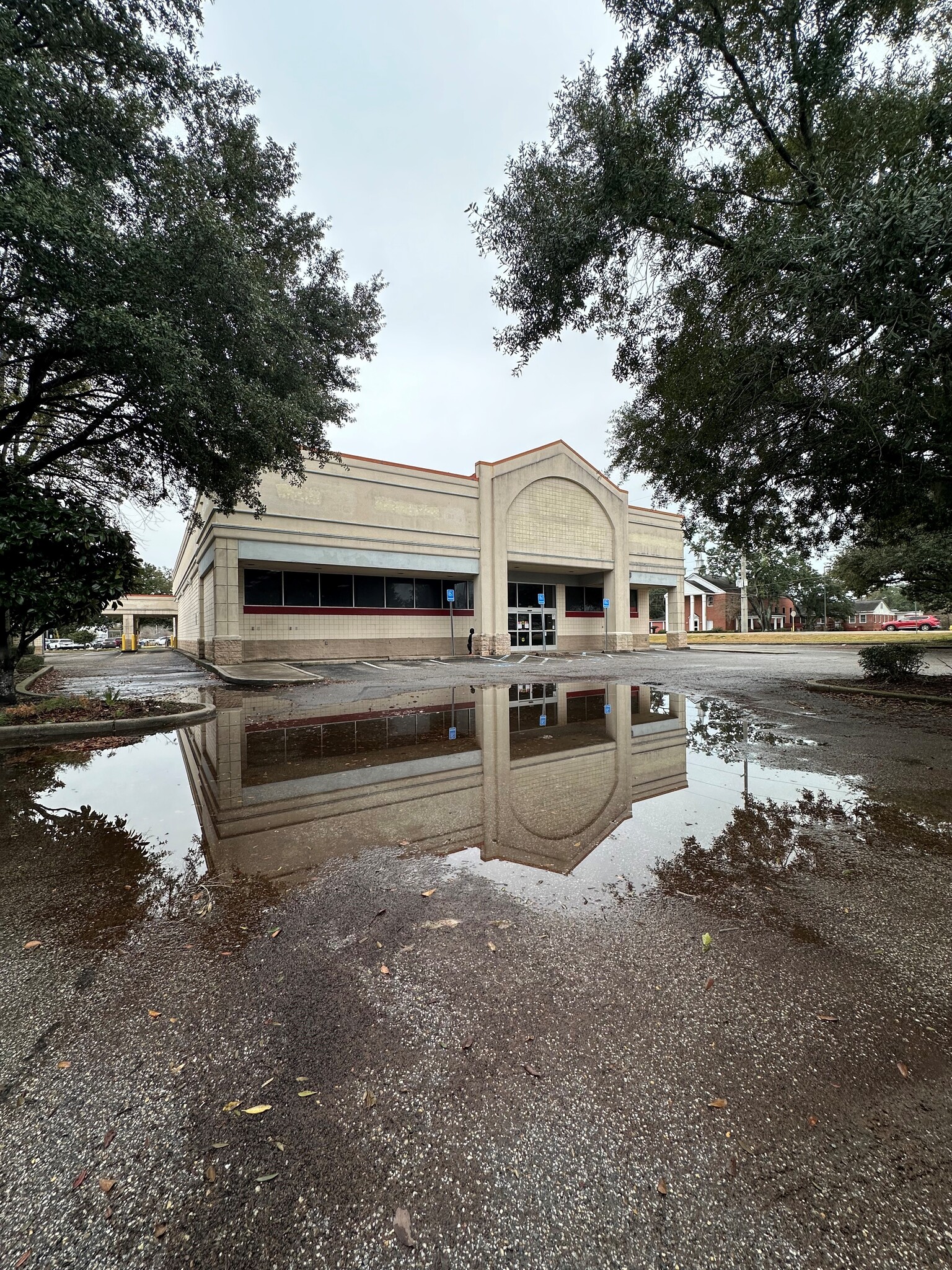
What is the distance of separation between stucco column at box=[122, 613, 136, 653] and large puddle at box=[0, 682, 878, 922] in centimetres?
4245

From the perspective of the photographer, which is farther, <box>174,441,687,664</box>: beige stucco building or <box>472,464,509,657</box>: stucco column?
<box>472,464,509,657</box>: stucco column

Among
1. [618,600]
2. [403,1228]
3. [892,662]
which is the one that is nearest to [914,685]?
[892,662]

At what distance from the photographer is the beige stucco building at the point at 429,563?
70.5 ft

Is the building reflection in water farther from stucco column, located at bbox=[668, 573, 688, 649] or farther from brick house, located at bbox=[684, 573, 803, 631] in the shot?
brick house, located at bbox=[684, 573, 803, 631]

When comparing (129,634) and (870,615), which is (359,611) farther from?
(870,615)

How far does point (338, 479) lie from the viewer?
73.9ft

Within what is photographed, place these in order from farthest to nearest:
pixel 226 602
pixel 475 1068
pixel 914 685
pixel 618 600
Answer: pixel 618 600
pixel 226 602
pixel 914 685
pixel 475 1068

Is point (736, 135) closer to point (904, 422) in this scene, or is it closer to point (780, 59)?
point (780, 59)

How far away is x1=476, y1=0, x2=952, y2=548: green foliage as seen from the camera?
675cm

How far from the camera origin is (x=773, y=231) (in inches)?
294

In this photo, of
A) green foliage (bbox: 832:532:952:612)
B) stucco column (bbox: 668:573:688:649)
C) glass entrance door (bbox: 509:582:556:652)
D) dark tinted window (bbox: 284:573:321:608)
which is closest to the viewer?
dark tinted window (bbox: 284:573:321:608)

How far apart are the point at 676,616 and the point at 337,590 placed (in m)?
23.5

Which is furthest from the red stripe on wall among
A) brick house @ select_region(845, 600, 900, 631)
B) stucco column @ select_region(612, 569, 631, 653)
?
brick house @ select_region(845, 600, 900, 631)

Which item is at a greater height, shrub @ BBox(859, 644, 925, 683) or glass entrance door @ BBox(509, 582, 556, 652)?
glass entrance door @ BBox(509, 582, 556, 652)
